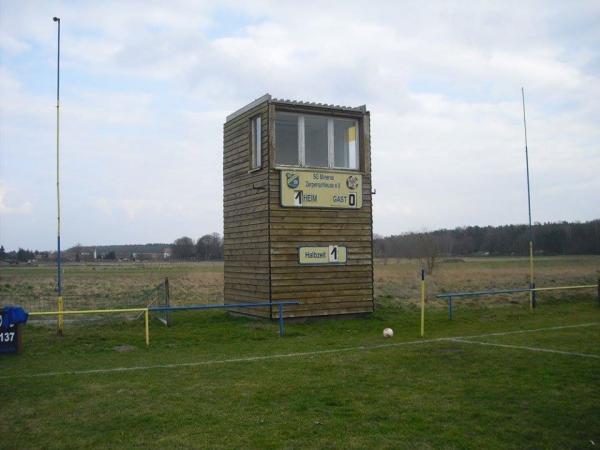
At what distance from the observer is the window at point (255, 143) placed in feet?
52.0

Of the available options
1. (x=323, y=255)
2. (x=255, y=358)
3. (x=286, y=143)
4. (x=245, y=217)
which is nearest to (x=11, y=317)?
(x=255, y=358)

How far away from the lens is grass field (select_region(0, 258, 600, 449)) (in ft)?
19.6

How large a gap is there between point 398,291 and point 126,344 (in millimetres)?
15637

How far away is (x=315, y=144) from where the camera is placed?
17.1m

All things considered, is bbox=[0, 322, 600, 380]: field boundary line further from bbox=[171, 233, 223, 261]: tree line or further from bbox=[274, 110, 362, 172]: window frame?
bbox=[171, 233, 223, 261]: tree line

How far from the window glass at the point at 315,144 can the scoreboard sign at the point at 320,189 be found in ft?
3.40

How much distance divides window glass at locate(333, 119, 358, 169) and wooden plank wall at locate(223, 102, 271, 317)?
2.43 meters

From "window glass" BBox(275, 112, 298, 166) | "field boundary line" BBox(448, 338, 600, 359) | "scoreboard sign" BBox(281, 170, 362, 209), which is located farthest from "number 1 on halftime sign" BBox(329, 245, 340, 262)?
"field boundary line" BBox(448, 338, 600, 359)

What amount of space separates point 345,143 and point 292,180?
2462mm

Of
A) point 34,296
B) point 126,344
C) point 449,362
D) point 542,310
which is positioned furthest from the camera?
point 34,296

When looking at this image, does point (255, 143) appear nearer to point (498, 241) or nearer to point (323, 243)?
point (323, 243)

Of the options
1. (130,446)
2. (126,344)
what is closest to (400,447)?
(130,446)

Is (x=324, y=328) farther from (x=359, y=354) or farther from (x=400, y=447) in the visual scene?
(x=400, y=447)

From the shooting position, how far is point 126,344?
1207 cm
